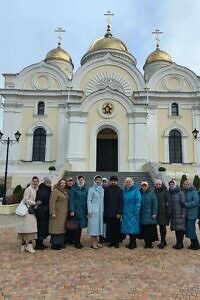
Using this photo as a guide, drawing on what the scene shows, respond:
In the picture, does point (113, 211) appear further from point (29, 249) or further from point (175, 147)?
point (175, 147)

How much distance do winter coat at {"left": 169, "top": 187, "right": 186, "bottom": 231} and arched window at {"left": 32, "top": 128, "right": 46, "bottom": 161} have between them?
680 inches

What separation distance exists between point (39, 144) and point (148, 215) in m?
17.9

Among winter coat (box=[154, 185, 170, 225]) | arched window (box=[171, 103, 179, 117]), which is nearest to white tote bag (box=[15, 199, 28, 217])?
winter coat (box=[154, 185, 170, 225])

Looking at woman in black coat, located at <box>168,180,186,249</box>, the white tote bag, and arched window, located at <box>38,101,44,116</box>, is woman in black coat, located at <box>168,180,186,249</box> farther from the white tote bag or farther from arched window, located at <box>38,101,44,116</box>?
arched window, located at <box>38,101,44,116</box>

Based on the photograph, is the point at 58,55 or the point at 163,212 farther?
the point at 58,55

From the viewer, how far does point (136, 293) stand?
183 inches

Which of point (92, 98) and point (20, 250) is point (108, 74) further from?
point (20, 250)

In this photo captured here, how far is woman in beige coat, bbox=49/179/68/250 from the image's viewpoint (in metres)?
7.52

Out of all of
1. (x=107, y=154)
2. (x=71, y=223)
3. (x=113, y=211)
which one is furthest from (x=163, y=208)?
(x=107, y=154)

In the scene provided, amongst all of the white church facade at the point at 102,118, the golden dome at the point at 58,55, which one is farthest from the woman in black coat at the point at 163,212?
the golden dome at the point at 58,55

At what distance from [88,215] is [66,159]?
1452 cm

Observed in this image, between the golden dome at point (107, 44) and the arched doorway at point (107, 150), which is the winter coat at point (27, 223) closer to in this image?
Result: the arched doorway at point (107, 150)

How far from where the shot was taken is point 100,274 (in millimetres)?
5539

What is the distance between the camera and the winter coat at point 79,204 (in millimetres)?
7836
